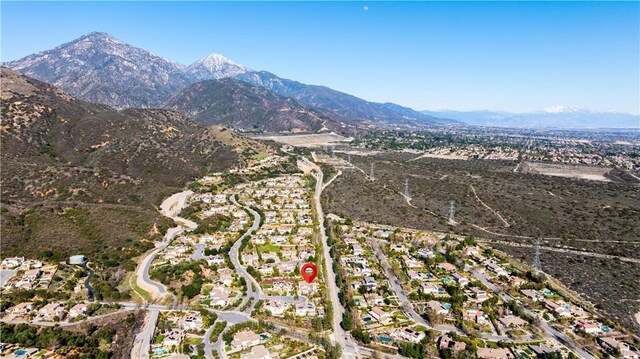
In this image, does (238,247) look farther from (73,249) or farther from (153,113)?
(153,113)

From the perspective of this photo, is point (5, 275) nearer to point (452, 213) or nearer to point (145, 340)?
point (145, 340)

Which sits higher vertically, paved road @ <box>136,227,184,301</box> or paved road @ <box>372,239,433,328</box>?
paved road @ <box>136,227,184,301</box>

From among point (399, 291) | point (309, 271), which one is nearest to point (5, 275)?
point (309, 271)

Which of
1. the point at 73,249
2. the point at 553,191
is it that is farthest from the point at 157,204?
the point at 553,191

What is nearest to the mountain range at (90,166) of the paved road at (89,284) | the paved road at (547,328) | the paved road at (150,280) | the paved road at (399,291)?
the paved road at (89,284)

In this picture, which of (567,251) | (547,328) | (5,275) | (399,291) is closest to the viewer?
(547,328)

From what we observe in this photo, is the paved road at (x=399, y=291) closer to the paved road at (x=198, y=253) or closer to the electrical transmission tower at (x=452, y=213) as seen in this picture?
the electrical transmission tower at (x=452, y=213)

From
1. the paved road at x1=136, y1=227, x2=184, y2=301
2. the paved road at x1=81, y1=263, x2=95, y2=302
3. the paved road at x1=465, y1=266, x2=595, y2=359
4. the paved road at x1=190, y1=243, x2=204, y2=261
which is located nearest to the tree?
the paved road at x1=465, y1=266, x2=595, y2=359

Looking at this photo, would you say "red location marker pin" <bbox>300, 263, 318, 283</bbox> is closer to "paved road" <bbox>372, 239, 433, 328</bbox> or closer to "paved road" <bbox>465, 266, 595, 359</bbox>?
"paved road" <bbox>372, 239, 433, 328</bbox>
